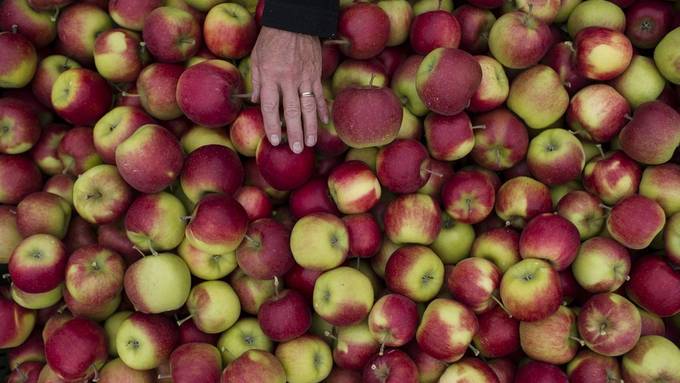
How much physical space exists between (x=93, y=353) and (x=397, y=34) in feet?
4.97

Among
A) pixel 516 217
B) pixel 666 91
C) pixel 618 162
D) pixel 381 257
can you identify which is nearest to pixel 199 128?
pixel 381 257

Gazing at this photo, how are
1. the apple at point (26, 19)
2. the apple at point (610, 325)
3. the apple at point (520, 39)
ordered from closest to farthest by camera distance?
the apple at point (610, 325) < the apple at point (520, 39) < the apple at point (26, 19)

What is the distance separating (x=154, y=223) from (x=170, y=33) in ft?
2.18

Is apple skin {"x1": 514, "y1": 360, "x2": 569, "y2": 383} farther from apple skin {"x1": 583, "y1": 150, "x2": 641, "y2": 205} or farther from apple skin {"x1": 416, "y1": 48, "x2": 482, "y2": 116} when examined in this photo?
apple skin {"x1": 416, "y1": 48, "x2": 482, "y2": 116}

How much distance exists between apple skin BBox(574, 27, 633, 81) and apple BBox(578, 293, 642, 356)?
0.76 meters

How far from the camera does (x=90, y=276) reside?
1.79 meters

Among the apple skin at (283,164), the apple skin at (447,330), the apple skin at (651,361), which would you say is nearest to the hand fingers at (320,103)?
the apple skin at (283,164)

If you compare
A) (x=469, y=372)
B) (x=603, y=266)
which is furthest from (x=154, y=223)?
(x=603, y=266)

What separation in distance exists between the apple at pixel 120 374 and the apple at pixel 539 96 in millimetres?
1545

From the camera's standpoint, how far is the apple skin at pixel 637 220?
1.76m

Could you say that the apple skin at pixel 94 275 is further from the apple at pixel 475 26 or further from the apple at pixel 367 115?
the apple at pixel 475 26

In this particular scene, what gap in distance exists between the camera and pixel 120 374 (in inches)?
72.1

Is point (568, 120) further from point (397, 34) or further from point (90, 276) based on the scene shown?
point (90, 276)

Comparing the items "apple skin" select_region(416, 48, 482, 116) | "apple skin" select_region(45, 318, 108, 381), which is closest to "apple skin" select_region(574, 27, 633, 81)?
"apple skin" select_region(416, 48, 482, 116)
